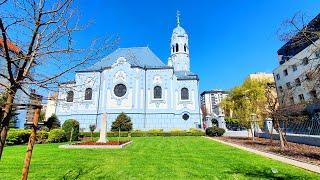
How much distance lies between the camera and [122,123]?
36.7 metres

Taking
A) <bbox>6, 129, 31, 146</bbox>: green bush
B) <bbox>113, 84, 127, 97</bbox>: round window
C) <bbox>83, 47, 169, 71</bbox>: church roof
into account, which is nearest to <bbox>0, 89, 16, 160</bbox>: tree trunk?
<bbox>6, 129, 31, 146</bbox>: green bush

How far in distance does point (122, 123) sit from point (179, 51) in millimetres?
21689

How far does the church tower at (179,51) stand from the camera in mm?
50125

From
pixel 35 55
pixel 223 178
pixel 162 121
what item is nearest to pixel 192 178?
pixel 223 178

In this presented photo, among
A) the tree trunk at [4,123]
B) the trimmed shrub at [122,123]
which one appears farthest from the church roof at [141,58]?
the tree trunk at [4,123]

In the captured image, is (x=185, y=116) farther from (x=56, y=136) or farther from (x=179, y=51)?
(x=56, y=136)

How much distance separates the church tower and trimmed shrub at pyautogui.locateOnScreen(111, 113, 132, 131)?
59.1ft

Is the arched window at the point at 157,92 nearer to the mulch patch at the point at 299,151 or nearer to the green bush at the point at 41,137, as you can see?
the green bush at the point at 41,137

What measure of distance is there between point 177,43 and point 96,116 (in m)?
23.4

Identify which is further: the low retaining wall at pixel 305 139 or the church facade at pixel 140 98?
the church facade at pixel 140 98

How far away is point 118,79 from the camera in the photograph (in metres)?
41.4

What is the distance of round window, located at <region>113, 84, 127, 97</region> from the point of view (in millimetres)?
40812

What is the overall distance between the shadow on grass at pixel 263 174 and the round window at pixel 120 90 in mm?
33868

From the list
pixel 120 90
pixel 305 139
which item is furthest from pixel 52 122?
pixel 305 139
